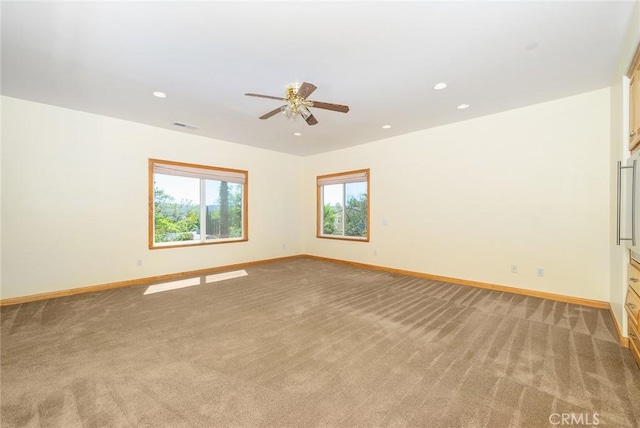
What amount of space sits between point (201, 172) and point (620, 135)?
610 centimetres

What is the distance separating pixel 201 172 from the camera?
5.24 m

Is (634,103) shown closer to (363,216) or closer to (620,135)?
(620,135)

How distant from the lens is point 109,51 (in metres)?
2.43

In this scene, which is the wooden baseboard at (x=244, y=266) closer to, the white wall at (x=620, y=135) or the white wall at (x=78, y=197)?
the white wall at (x=78, y=197)

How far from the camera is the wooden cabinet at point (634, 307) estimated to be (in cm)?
201

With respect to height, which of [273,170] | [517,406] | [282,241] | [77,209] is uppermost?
[273,170]

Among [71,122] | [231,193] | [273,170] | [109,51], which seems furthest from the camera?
[273,170]

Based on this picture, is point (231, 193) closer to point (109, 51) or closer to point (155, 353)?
point (109, 51)

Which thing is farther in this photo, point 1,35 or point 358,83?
point 358,83

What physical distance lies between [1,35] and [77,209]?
250 cm

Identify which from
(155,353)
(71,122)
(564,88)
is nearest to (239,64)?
(155,353)

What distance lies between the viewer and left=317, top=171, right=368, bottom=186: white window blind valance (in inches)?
232

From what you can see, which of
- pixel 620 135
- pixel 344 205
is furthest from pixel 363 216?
pixel 620 135

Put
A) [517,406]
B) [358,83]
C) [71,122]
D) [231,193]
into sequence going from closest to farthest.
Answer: [517,406]
[358,83]
[71,122]
[231,193]
